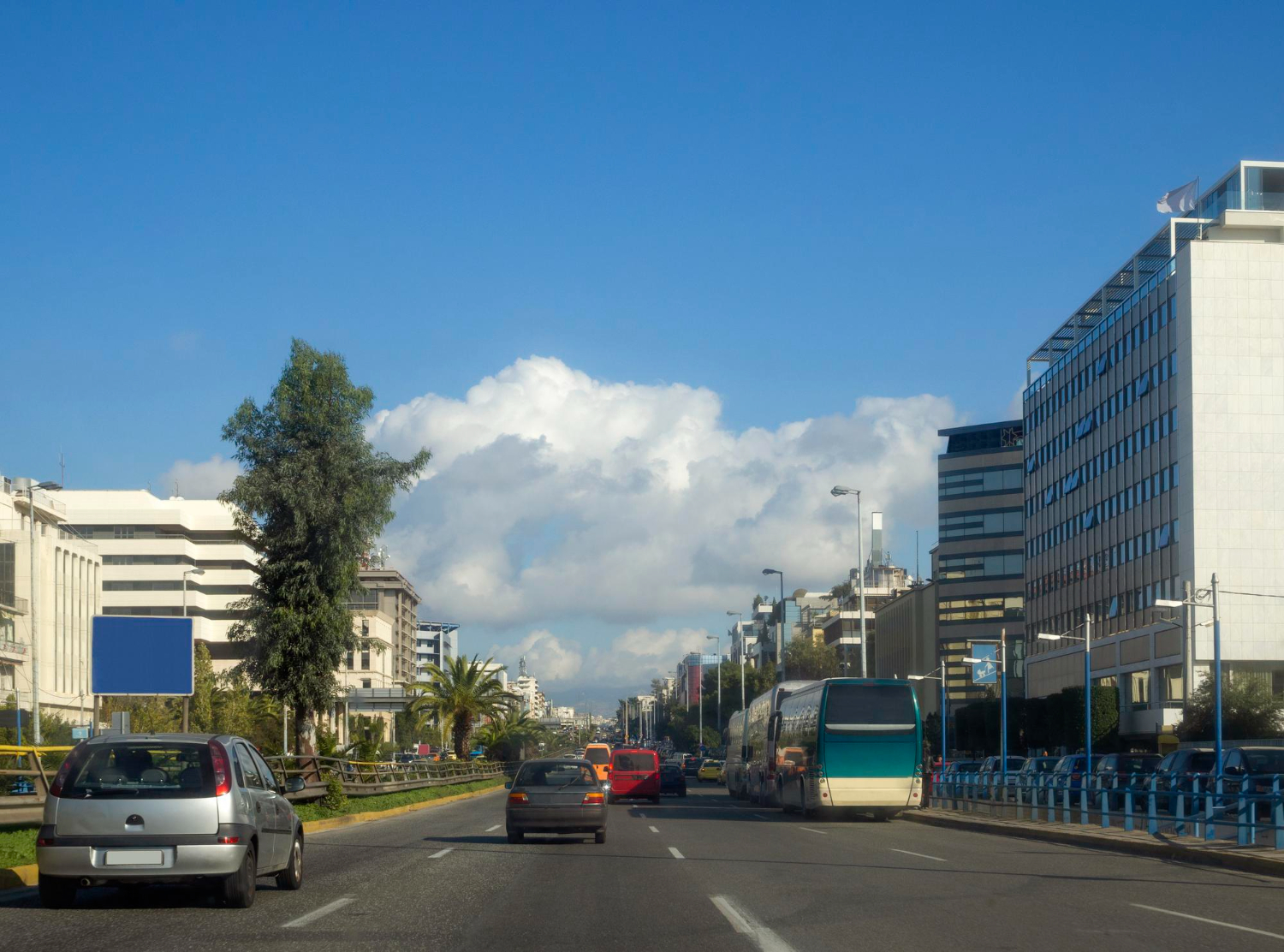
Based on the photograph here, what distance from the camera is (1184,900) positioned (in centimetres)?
1391

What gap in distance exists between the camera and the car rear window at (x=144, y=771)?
11727 millimetres

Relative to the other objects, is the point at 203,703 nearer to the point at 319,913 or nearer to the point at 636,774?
the point at 636,774

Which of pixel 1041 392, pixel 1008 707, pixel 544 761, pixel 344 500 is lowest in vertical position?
pixel 1008 707

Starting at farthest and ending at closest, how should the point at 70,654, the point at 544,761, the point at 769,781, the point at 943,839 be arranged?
the point at 70,654
the point at 769,781
the point at 943,839
the point at 544,761

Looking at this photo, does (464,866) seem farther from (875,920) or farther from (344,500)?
(344,500)

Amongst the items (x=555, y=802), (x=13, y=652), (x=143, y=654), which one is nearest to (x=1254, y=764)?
(x=555, y=802)

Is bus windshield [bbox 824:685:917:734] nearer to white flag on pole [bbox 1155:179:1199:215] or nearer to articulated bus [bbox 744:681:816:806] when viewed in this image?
articulated bus [bbox 744:681:816:806]

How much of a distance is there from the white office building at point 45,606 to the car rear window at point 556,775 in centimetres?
5271

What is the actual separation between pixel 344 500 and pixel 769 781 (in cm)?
1539

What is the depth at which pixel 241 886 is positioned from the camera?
1216 cm

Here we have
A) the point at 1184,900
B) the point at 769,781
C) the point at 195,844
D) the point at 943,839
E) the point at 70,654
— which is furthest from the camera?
the point at 70,654

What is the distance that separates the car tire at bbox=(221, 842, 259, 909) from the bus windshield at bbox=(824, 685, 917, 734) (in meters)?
21.0

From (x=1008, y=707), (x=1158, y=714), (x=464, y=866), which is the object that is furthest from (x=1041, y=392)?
(x=464, y=866)

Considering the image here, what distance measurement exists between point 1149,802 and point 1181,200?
55.6m
